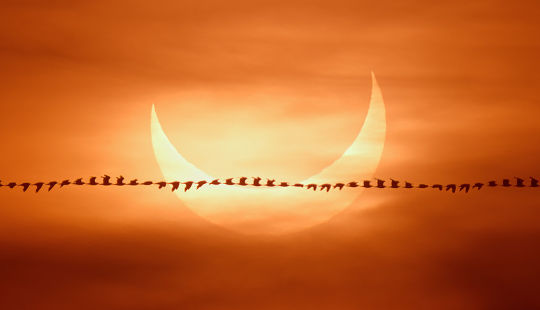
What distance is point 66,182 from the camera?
59.2 ft

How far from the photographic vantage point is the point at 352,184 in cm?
1769

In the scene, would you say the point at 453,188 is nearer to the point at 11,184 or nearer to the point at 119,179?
the point at 119,179

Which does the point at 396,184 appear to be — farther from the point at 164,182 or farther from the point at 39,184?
the point at 39,184

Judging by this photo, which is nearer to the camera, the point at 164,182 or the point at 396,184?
the point at 396,184

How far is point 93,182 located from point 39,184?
5.25ft

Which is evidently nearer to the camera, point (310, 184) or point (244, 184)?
point (244, 184)

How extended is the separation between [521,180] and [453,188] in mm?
1456

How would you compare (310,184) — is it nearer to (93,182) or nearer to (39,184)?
(93,182)

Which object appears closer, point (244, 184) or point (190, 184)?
point (244, 184)

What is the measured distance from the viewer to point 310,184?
18438mm

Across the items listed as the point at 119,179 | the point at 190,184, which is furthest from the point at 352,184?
the point at 119,179

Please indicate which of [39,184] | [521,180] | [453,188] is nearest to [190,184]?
[39,184]

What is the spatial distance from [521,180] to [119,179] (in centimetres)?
869

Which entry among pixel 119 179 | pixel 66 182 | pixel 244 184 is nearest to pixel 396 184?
pixel 244 184
